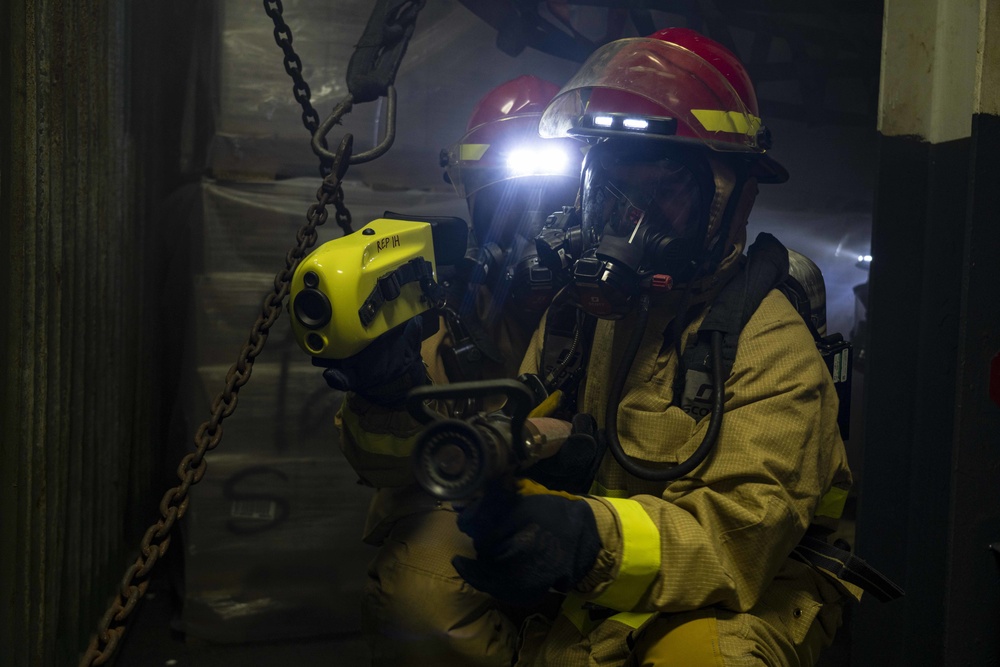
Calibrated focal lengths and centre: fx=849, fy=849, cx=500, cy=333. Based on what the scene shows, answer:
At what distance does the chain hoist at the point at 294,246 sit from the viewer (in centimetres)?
171

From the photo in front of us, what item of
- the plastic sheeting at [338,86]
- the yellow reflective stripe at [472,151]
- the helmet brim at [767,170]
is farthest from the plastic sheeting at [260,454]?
the helmet brim at [767,170]

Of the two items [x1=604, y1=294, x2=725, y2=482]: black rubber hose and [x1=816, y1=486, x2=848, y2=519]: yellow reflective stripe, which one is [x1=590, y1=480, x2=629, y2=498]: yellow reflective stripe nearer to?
[x1=604, y1=294, x2=725, y2=482]: black rubber hose

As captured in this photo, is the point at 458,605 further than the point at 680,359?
Yes

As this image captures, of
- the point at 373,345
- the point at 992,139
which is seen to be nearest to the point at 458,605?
the point at 373,345

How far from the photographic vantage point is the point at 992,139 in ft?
Answer: 6.60

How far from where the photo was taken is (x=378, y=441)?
88.0 inches

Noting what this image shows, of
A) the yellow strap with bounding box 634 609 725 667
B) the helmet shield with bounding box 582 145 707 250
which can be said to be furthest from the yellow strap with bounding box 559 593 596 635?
the helmet shield with bounding box 582 145 707 250

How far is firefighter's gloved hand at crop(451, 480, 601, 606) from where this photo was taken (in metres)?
1.46

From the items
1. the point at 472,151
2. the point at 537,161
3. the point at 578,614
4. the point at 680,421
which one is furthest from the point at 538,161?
the point at 578,614

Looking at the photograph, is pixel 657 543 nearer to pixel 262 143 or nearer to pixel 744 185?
pixel 744 185

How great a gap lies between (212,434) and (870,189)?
11.3 feet

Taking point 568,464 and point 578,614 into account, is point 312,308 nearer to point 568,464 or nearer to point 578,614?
point 568,464

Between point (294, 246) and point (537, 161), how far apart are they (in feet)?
3.31

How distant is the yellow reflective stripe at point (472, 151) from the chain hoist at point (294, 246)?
1.97 ft
